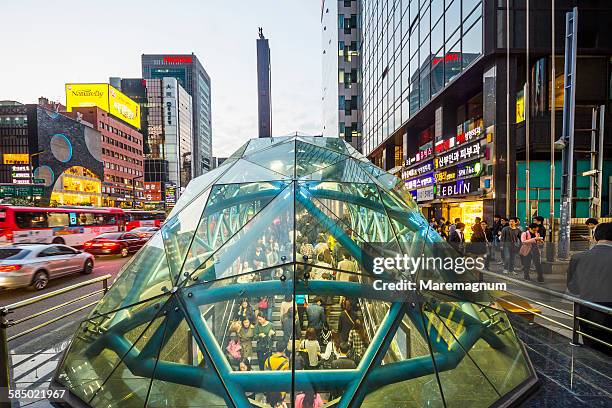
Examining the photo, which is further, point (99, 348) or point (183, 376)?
point (99, 348)

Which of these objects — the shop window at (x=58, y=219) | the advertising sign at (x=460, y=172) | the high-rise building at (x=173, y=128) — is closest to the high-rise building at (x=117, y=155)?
the high-rise building at (x=173, y=128)

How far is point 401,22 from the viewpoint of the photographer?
27062 mm

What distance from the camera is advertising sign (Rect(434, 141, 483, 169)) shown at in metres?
17.8

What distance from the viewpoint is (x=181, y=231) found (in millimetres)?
4801

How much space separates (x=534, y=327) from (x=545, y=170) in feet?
52.3

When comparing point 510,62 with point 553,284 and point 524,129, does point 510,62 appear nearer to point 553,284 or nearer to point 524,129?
point 524,129

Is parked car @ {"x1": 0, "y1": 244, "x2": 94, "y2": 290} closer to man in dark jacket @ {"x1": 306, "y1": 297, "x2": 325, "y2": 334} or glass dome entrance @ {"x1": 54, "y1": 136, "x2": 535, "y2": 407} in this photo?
glass dome entrance @ {"x1": 54, "y1": 136, "x2": 535, "y2": 407}

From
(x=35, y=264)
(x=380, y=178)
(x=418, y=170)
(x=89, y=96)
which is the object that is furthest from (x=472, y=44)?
(x=89, y=96)

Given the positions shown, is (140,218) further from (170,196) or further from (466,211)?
(170,196)

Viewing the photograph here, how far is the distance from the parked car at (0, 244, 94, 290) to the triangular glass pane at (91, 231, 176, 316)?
23.3ft

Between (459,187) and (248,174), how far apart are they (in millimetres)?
17592

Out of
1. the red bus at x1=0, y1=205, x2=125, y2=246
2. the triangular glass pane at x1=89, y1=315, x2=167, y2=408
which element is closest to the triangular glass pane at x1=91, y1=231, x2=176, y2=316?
the triangular glass pane at x1=89, y1=315, x2=167, y2=408

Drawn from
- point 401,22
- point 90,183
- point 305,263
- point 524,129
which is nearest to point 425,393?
point 305,263

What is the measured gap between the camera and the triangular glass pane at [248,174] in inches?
216
